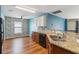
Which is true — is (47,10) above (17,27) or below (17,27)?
above

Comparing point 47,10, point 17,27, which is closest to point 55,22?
point 47,10

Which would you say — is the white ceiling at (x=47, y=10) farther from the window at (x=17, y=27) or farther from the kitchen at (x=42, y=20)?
the window at (x=17, y=27)

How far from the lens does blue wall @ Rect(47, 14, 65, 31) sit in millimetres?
1609

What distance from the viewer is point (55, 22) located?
1651 millimetres

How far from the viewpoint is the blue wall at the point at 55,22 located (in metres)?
1.61

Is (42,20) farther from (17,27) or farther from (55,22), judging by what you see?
(17,27)

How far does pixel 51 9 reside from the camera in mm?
1594

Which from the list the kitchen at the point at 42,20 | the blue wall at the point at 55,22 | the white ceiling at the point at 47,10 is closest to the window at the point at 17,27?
the kitchen at the point at 42,20

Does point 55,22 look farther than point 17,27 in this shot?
No

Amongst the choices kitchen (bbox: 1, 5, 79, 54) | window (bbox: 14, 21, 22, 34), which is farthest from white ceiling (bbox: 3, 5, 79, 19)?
window (bbox: 14, 21, 22, 34)

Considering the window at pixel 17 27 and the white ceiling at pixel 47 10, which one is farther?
the window at pixel 17 27

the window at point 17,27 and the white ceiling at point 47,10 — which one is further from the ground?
the white ceiling at point 47,10

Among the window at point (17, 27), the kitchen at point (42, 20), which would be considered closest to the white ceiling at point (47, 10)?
the kitchen at point (42, 20)

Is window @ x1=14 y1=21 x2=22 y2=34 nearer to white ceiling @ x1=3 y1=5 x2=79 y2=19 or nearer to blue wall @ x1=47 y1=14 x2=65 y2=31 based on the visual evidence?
white ceiling @ x1=3 y1=5 x2=79 y2=19
